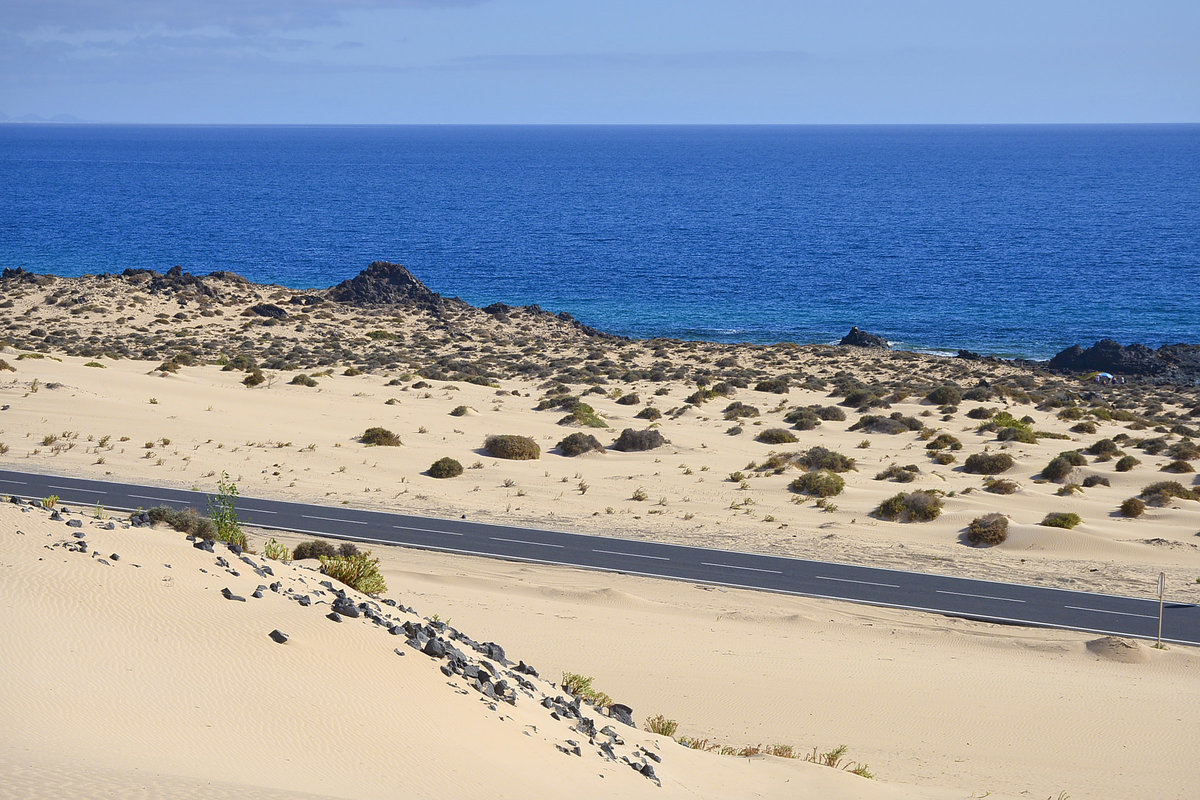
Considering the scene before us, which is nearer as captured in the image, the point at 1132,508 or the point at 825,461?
the point at 1132,508

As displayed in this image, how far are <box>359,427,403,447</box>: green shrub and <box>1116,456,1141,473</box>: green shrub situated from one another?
24.4m

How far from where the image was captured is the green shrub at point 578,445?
35969 mm

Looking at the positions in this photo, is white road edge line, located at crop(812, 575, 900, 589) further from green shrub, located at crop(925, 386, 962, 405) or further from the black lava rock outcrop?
the black lava rock outcrop

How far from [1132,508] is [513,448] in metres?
19.0

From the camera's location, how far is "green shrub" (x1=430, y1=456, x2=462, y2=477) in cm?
3266

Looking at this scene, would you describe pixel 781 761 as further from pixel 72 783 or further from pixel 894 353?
pixel 894 353

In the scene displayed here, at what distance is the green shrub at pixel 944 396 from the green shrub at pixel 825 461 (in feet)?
43.1

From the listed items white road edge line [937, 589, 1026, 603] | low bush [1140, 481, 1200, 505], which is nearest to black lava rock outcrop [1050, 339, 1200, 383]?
low bush [1140, 481, 1200, 505]

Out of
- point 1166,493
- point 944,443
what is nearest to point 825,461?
point 944,443

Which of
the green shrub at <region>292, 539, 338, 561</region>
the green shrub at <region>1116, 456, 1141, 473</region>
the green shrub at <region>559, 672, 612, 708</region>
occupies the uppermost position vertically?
the green shrub at <region>559, 672, 612, 708</region>

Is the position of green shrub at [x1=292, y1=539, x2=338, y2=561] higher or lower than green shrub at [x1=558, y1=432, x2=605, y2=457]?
higher

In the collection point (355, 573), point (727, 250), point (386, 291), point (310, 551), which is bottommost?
point (310, 551)

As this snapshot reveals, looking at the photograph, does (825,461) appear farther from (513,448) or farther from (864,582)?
(864,582)

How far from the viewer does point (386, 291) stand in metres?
74.6
